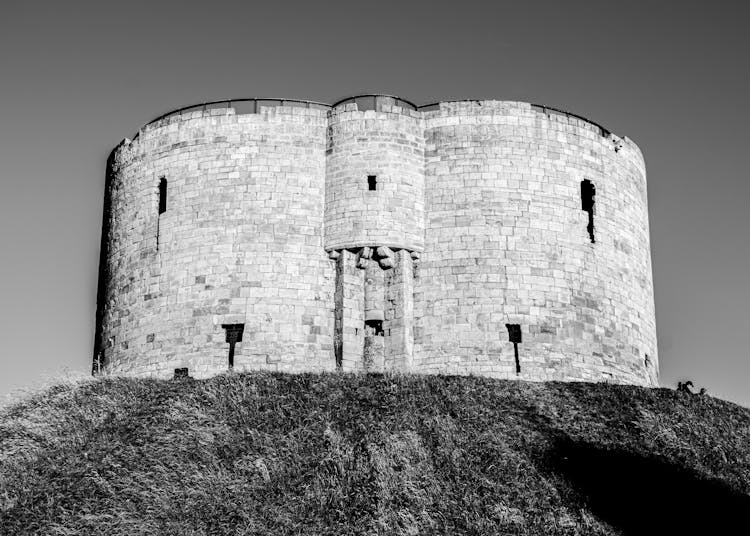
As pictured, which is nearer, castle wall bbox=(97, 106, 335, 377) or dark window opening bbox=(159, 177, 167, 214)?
castle wall bbox=(97, 106, 335, 377)

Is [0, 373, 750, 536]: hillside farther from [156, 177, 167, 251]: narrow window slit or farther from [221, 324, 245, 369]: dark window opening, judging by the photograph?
[156, 177, 167, 251]: narrow window slit

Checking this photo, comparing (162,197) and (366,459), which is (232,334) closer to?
(162,197)

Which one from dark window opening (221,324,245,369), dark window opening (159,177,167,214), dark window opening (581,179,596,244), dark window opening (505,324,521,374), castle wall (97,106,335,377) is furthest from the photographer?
dark window opening (159,177,167,214)

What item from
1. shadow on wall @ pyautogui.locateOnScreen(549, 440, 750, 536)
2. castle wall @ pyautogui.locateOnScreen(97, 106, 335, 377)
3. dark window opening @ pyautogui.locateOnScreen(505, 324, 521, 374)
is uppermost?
castle wall @ pyautogui.locateOnScreen(97, 106, 335, 377)

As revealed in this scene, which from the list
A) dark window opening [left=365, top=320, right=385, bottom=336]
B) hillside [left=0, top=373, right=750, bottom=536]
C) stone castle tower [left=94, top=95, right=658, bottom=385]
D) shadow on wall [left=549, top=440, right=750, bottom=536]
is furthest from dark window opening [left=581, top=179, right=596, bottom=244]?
shadow on wall [left=549, top=440, right=750, bottom=536]

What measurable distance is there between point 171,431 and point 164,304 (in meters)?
6.98

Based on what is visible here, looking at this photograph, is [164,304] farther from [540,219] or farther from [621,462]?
[621,462]

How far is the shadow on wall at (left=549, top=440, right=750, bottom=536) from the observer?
20109 millimetres

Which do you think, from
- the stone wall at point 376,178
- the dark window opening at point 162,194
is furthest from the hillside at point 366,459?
the dark window opening at point 162,194

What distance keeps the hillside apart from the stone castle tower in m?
2.65

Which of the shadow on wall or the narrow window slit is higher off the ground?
the narrow window slit

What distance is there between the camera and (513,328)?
2808 centimetres

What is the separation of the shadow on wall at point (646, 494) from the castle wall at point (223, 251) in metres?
7.75

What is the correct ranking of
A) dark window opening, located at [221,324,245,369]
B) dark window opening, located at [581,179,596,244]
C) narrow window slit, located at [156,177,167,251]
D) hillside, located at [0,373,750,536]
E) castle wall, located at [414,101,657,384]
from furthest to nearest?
narrow window slit, located at [156,177,167,251] < dark window opening, located at [581,179,596,244] < dark window opening, located at [221,324,245,369] < castle wall, located at [414,101,657,384] < hillside, located at [0,373,750,536]
